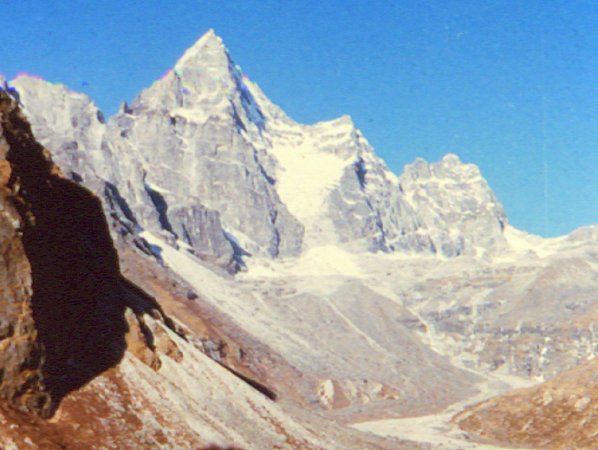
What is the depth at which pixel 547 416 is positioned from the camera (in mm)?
81750

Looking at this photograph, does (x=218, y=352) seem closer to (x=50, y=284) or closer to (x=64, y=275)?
(x=64, y=275)

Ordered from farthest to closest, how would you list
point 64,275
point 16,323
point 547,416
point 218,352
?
point 218,352 → point 547,416 → point 64,275 → point 16,323

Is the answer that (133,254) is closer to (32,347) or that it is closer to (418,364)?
(418,364)

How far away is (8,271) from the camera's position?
101 feet

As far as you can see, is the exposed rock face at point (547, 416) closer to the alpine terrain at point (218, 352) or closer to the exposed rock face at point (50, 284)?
the alpine terrain at point (218, 352)

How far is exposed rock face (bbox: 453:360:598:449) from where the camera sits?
74.4m

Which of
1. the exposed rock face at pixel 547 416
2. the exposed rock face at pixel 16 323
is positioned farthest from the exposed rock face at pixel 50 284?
the exposed rock face at pixel 547 416

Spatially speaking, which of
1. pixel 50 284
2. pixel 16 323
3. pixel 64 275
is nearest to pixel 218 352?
pixel 64 275

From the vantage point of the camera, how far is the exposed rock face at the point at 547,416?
74.4 m

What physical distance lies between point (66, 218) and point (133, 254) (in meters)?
79.7

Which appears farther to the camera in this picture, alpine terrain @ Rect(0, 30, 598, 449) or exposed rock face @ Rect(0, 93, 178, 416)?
alpine terrain @ Rect(0, 30, 598, 449)

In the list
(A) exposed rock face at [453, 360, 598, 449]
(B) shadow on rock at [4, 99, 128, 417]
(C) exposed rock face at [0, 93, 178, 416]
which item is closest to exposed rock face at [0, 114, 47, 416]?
(C) exposed rock face at [0, 93, 178, 416]

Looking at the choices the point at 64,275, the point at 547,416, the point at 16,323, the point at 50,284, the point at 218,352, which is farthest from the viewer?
the point at 218,352

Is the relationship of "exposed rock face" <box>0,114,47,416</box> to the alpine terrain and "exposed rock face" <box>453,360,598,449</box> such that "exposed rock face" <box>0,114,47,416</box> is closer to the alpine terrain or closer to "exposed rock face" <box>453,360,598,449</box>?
the alpine terrain
